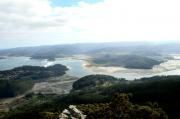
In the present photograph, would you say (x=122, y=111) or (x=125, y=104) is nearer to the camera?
(x=125, y=104)

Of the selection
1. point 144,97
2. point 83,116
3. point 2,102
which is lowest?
point 2,102

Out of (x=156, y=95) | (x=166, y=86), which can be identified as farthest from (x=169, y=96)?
(x=166, y=86)

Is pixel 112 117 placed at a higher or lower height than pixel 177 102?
higher

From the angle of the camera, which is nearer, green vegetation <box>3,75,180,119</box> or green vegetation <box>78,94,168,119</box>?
green vegetation <box>78,94,168,119</box>

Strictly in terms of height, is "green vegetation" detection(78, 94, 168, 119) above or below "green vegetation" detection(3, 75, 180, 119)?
above

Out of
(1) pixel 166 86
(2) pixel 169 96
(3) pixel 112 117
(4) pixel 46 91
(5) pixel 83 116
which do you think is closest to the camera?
(3) pixel 112 117

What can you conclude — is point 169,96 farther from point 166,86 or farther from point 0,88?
point 0,88

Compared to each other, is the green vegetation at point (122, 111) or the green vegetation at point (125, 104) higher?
the green vegetation at point (122, 111)

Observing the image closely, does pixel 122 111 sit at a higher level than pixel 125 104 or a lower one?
lower

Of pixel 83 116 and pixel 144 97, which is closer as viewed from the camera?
pixel 83 116

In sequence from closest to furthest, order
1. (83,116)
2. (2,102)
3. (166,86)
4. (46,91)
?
(83,116) < (166,86) < (2,102) < (46,91)

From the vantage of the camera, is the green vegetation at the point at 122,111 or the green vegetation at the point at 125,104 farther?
the green vegetation at the point at 125,104
